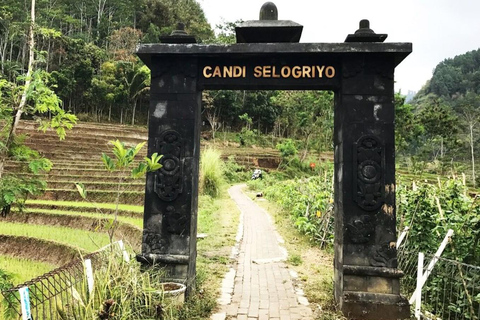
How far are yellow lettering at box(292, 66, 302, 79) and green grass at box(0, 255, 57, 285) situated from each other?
482 centimetres

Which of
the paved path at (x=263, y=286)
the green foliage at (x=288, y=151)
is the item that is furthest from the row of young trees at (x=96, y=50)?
the paved path at (x=263, y=286)

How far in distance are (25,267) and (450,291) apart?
6.32m

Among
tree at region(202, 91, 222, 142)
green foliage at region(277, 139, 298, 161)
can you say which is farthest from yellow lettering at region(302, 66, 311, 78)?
tree at region(202, 91, 222, 142)

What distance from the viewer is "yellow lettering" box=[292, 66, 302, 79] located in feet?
14.7

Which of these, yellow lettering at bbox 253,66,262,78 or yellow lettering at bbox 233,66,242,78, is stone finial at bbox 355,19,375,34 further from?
yellow lettering at bbox 233,66,242,78

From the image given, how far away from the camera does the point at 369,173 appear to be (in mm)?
4258

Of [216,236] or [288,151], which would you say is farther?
[288,151]

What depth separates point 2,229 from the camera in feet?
26.5

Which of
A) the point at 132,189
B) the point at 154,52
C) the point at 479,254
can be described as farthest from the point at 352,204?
the point at 132,189

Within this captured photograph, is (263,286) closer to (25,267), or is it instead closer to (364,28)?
(364,28)

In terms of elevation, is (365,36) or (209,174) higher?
(365,36)

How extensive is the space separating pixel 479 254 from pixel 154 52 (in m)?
4.50

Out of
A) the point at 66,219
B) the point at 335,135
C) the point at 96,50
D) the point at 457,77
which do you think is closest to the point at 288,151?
the point at 96,50

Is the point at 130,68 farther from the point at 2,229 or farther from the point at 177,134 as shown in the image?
the point at 177,134
